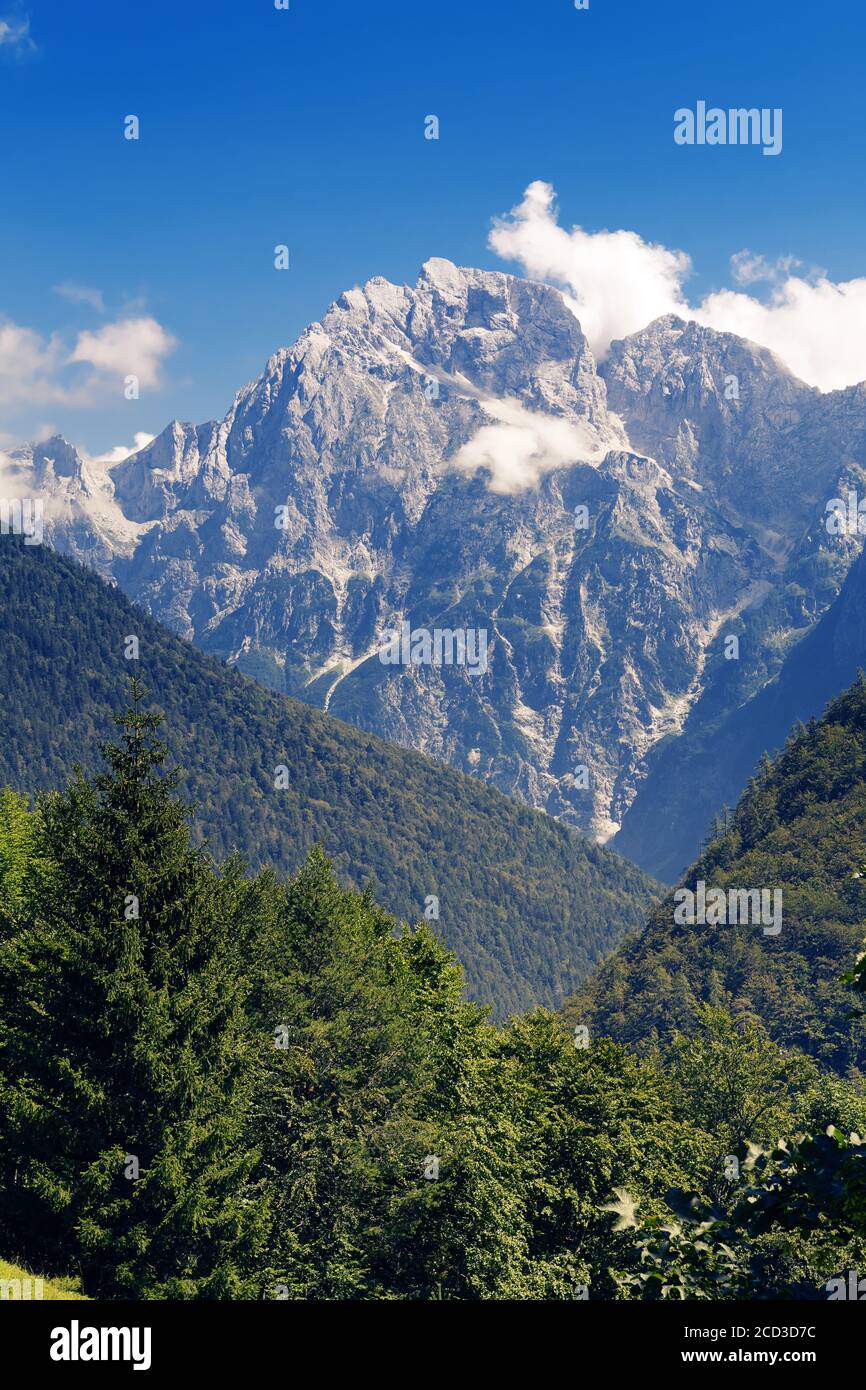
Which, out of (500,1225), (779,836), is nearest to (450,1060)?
(500,1225)

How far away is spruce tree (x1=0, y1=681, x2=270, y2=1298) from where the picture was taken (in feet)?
124

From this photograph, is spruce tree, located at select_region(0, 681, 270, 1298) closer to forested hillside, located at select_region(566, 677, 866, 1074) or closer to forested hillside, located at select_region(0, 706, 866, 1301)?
forested hillside, located at select_region(0, 706, 866, 1301)

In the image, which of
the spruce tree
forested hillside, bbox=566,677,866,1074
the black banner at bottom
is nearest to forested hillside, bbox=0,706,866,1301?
the spruce tree

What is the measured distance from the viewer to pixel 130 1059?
39219 mm

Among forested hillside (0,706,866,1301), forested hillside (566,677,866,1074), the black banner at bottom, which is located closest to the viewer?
the black banner at bottom

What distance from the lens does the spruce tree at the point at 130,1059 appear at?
37.7m
